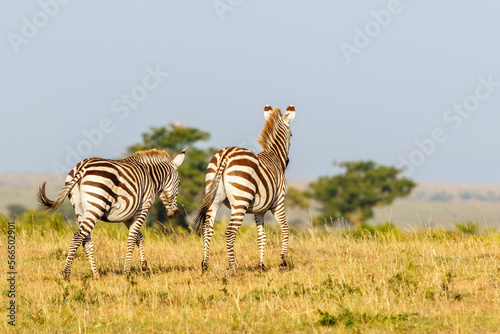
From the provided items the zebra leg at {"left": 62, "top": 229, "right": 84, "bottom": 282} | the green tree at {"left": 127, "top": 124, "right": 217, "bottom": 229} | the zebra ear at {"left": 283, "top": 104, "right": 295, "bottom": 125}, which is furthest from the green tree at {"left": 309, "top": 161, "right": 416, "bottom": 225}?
the zebra leg at {"left": 62, "top": 229, "right": 84, "bottom": 282}

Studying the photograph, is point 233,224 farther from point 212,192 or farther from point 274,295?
point 274,295

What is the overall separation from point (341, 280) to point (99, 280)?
427 cm

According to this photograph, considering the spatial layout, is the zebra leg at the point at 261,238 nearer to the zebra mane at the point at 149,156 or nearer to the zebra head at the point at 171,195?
the zebra head at the point at 171,195

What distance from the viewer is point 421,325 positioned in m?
7.57

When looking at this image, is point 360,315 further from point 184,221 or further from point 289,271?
point 184,221

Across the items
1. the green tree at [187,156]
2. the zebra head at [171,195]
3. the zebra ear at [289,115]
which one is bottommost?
the zebra head at [171,195]

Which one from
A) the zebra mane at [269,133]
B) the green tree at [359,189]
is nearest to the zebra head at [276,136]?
the zebra mane at [269,133]

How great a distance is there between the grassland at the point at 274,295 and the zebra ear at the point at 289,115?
2.99 metres

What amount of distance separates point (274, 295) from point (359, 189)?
49903 millimetres

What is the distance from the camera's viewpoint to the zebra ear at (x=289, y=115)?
13369mm

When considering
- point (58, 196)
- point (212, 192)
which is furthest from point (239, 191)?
point (58, 196)

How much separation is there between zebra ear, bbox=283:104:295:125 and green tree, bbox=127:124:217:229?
24220mm

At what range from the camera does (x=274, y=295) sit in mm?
9258

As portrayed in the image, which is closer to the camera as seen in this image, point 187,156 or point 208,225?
point 208,225
